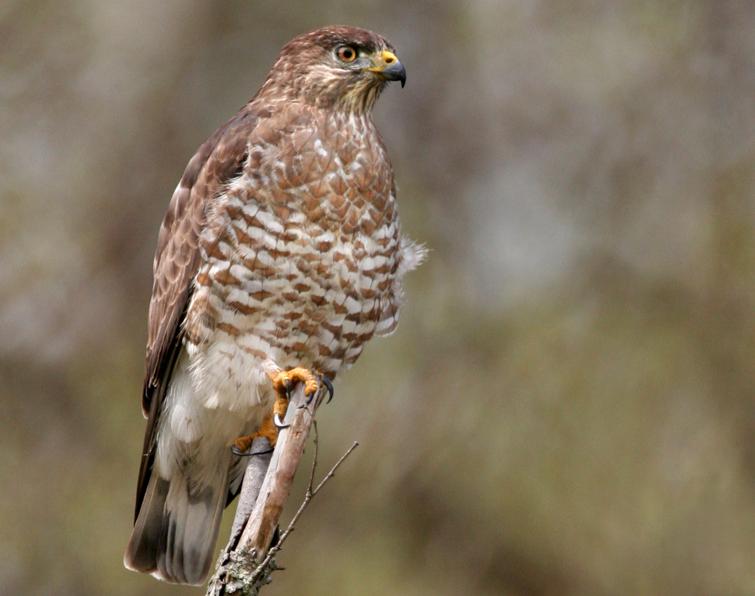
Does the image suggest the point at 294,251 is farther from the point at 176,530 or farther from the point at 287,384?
the point at 176,530

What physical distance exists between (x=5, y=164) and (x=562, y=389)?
324cm

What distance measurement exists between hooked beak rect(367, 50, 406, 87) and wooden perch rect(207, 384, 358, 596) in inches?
52.8

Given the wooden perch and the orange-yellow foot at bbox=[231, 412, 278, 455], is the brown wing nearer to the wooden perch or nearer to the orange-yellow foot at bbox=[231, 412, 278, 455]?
the orange-yellow foot at bbox=[231, 412, 278, 455]

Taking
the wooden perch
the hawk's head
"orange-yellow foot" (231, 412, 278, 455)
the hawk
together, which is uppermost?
the hawk's head

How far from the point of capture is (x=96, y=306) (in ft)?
23.9

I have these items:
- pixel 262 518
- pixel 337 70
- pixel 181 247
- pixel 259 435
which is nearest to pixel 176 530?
pixel 259 435

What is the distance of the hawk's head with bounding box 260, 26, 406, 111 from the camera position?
4930 mm

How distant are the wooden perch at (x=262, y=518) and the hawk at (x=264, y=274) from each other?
0.43 meters

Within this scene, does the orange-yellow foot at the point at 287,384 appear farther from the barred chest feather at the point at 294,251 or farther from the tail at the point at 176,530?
the tail at the point at 176,530

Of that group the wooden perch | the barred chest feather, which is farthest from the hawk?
the wooden perch

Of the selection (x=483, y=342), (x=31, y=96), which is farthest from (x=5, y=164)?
(x=483, y=342)

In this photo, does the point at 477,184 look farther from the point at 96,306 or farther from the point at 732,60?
the point at 96,306

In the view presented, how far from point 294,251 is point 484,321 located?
2.65m

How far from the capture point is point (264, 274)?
4.59m
